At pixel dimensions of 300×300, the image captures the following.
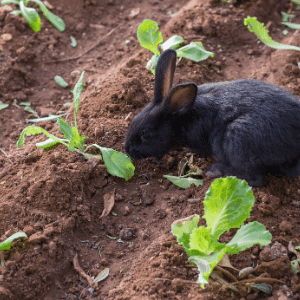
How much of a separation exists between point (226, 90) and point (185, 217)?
4.75 ft

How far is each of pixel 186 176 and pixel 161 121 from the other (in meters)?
0.68

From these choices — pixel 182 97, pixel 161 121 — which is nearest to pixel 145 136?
pixel 161 121

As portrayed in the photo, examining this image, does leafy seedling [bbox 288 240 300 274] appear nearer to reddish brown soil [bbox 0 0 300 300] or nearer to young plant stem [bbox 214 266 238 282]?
reddish brown soil [bbox 0 0 300 300]

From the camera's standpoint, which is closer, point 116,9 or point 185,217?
point 185,217

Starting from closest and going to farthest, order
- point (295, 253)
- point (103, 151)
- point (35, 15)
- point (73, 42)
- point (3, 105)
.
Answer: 1. point (295, 253)
2. point (103, 151)
3. point (3, 105)
4. point (35, 15)
5. point (73, 42)

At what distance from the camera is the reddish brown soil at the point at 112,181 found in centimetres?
286

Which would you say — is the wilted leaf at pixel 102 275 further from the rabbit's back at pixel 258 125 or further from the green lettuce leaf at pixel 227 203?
the rabbit's back at pixel 258 125

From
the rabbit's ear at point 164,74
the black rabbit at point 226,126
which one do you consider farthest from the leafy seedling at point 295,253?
the rabbit's ear at point 164,74

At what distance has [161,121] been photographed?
3.82m

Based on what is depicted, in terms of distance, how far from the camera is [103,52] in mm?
6219

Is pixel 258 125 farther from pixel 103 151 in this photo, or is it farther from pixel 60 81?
pixel 60 81

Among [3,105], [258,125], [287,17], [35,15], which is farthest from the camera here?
[287,17]

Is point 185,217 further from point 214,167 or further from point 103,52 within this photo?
point 103,52

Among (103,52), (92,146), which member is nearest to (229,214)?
(92,146)
